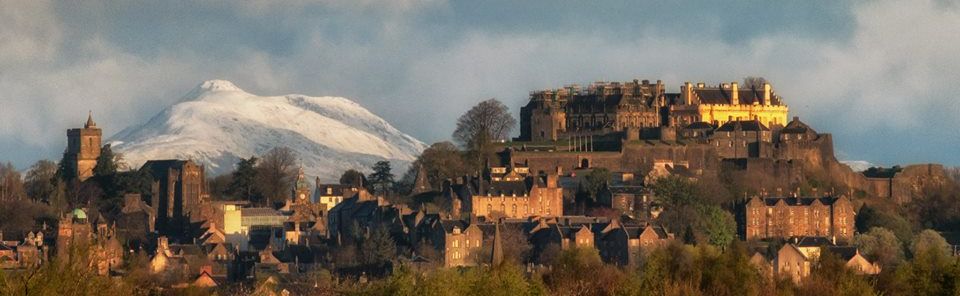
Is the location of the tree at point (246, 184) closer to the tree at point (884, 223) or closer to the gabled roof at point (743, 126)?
the gabled roof at point (743, 126)

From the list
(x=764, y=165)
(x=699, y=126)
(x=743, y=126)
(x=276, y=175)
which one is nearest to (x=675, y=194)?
(x=764, y=165)

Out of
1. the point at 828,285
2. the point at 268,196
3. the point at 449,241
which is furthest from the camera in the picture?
the point at 268,196

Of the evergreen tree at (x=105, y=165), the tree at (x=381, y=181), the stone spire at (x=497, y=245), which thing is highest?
the evergreen tree at (x=105, y=165)

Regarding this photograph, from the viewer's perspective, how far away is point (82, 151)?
101 m

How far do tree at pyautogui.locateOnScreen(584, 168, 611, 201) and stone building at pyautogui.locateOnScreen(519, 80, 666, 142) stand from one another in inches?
293

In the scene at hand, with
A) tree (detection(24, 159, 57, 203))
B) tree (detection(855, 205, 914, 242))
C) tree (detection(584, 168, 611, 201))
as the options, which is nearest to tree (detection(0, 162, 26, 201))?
tree (detection(24, 159, 57, 203))

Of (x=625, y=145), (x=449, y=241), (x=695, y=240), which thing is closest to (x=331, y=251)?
(x=449, y=241)

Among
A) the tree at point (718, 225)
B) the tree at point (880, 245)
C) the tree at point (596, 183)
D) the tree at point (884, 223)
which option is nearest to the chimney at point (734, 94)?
the tree at point (884, 223)

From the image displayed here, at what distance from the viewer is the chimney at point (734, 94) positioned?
105m

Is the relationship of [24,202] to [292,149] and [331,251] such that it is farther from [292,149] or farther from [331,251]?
[292,149]

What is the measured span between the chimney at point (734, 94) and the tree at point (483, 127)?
897 cm

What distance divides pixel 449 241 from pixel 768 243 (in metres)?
12.5

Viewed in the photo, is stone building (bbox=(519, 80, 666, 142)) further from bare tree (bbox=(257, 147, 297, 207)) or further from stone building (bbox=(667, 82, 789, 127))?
bare tree (bbox=(257, 147, 297, 207))

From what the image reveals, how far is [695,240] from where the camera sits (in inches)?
3378
